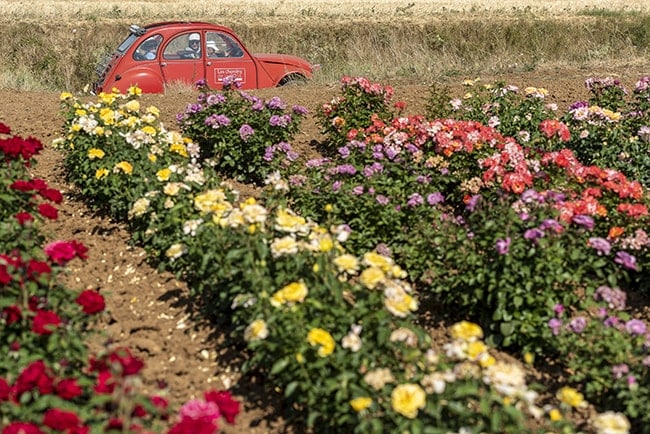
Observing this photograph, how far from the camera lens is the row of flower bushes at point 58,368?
276 centimetres

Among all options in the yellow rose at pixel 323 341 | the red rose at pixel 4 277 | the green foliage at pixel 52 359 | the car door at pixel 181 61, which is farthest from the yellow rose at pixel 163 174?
the car door at pixel 181 61

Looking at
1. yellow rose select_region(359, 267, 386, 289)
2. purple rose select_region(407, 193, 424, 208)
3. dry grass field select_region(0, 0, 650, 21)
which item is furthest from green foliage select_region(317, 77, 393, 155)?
dry grass field select_region(0, 0, 650, 21)

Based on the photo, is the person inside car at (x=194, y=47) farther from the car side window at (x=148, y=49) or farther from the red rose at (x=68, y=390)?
the red rose at (x=68, y=390)

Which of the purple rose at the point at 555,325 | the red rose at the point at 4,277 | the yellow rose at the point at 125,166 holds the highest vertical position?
the yellow rose at the point at 125,166

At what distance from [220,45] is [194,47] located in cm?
43

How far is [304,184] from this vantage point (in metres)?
5.91

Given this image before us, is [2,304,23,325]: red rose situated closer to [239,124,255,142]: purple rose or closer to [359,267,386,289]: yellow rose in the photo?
[359,267,386,289]: yellow rose

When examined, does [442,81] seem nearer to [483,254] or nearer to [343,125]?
[343,125]

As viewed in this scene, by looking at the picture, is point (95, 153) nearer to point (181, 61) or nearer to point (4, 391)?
point (4, 391)

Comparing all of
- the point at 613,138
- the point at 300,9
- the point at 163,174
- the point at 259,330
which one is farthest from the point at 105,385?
the point at 300,9

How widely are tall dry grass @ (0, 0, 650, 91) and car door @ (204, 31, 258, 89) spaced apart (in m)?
1.21

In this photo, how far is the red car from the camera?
10836 millimetres

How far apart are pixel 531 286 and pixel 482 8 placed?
80.1 ft

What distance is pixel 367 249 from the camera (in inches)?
214
